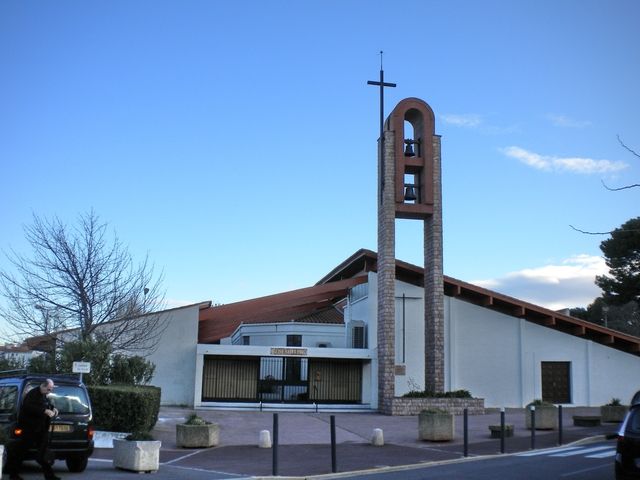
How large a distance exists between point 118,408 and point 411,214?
17.0m

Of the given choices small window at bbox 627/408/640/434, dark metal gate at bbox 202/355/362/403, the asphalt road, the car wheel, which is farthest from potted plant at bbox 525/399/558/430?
the car wheel

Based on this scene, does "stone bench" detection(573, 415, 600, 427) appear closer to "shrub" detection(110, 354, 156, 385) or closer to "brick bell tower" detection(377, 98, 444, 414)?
"brick bell tower" detection(377, 98, 444, 414)

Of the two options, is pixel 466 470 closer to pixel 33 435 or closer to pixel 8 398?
pixel 33 435

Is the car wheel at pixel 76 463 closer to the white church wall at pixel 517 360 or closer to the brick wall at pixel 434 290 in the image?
the brick wall at pixel 434 290

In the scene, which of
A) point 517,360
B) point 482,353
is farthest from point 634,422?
point 517,360

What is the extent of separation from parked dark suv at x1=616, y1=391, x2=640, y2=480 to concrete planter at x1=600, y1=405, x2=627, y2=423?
52.2 feet

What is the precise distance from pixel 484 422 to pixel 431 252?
8369mm

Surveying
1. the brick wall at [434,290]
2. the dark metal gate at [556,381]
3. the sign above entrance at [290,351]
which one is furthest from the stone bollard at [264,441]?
the dark metal gate at [556,381]

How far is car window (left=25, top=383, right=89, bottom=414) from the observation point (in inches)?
474

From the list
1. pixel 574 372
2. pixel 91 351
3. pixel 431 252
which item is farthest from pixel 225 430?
pixel 574 372

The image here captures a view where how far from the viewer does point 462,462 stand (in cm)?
1481

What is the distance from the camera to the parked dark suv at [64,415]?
11617 millimetres

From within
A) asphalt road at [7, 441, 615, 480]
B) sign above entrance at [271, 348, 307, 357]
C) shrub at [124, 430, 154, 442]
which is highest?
sign above entrance at [271, 348, 307, 357]

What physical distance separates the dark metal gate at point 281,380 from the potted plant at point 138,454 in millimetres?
17519
